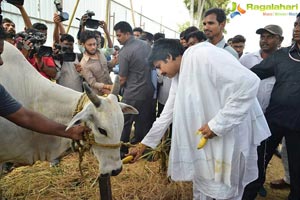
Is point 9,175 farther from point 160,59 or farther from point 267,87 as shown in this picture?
point 267,87

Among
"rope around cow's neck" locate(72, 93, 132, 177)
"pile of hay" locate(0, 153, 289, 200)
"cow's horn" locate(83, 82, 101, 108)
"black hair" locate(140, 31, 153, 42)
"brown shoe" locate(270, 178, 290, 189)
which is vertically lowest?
"brown shoe" locate(270, 178, 290, 189)

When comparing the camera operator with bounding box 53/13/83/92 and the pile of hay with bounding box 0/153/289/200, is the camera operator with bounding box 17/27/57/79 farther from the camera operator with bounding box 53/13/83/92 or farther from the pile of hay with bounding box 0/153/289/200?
the pile of hay with bounding box 0/153/289/200

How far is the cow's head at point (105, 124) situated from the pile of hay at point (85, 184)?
77cm

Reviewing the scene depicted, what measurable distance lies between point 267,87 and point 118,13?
36.9 ft

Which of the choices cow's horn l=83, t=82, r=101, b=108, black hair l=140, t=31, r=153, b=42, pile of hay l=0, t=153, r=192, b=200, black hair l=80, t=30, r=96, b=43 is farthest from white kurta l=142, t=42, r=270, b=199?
black hair l=140, t=31, r=153, b=42

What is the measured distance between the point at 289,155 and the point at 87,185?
200 cm

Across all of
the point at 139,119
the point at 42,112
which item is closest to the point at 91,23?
the point at 139,119

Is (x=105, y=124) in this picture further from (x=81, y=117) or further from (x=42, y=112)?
(x=42, y=112)

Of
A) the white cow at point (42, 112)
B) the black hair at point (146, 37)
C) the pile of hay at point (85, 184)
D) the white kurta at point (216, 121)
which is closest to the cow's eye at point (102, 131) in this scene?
the white cow at point (42, 112)

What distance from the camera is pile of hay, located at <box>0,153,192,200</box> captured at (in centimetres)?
309

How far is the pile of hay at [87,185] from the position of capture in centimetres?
309

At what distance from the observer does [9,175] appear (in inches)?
138

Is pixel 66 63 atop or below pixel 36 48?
below

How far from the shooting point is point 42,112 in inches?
105
